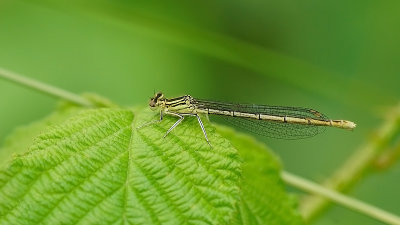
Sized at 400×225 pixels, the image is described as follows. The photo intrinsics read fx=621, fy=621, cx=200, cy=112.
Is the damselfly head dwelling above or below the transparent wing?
above

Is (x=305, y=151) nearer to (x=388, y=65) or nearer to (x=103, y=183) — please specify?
(x=388, y=65)

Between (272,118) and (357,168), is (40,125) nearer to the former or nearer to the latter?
(272,118)

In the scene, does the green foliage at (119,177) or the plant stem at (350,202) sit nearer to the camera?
the green foliage at (119,177)

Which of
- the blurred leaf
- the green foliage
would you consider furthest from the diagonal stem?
the blurred leaf

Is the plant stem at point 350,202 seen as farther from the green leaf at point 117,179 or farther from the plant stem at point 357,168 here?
the green leaf at point 117,179

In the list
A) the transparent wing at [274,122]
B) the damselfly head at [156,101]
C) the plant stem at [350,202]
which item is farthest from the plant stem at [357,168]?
the damselfly head at [156,101]

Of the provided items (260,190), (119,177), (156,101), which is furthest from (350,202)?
(119,177)

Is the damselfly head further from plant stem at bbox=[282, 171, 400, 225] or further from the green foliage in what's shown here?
plant stem at bbox=[282, 171, 400, 225]
